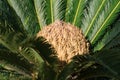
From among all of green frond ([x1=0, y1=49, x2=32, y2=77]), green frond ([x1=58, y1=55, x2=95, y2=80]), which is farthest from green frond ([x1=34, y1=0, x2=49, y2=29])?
green frond ([x1=58, y1=55, x2=95, y2=80])

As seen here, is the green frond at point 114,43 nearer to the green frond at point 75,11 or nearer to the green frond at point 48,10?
the green frond at point 75,11

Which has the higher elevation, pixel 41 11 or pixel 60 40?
pixel 41 11

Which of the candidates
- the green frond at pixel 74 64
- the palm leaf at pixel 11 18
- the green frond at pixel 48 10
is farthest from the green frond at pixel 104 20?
the green frond at pixel 74 64

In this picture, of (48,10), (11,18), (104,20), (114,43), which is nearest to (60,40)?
(11,18)

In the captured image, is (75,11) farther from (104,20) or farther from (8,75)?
(8,75)

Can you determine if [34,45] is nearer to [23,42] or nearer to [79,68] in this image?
[23,42]

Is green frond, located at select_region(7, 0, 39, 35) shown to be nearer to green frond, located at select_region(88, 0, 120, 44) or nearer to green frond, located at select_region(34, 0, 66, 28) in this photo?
green frond, located at select_region(34, 0, 66, 28)

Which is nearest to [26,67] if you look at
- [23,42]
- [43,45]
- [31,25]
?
[43,45]
